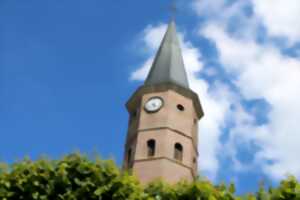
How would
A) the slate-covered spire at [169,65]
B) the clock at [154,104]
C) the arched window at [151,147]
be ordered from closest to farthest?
the arched window at [151,147] → the clock at [154,104] → the slate-covered spire at [169,65]

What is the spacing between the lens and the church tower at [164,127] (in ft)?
104

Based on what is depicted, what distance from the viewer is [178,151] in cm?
3278

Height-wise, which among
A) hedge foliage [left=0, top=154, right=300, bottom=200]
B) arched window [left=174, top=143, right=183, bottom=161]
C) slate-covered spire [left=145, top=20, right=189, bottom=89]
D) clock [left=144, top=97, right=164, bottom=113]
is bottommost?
hedge foliage [left=0, top=154, right=300, bottom=200]

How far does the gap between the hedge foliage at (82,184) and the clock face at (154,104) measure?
19879 mm

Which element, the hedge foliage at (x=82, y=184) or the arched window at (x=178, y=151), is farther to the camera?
the arched window at (x=178, y=151)

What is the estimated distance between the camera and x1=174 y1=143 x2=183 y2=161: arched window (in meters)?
32.5

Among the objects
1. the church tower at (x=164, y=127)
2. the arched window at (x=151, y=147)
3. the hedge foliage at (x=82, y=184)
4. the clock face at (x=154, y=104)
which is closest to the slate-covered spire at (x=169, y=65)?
the church tower at (x=164, y=127)

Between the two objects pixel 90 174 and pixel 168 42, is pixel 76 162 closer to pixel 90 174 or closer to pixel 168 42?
pixel 90 174

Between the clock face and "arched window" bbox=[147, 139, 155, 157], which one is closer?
"arched window" bbox=[147, 139, 155, 157]

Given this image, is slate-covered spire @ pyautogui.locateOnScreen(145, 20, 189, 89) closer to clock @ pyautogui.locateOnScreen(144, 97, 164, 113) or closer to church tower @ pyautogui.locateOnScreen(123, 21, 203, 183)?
church tower @ pyautogui.locateOnScreen(123, 21, 203, 183)

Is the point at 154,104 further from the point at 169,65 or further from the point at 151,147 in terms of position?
the point at 169,65

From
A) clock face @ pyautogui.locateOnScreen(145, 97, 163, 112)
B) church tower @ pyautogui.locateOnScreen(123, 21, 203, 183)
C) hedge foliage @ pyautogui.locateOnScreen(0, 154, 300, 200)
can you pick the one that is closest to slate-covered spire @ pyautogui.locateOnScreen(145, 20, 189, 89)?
church tower @ pyautogui.locateOnScreen(123, 21, 203, 183)

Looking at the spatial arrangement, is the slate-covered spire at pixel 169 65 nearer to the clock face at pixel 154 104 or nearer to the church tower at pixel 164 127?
the church tower at pixel 164 127

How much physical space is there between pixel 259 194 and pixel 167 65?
81.2 feet
